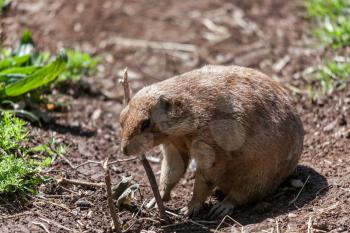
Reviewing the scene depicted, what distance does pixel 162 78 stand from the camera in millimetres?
9023

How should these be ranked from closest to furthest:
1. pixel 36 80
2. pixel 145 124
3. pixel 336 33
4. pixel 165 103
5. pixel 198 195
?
pixel 145 124, pixel 165 103, pixel 198 195, pixel 36 80, pixel 336 33

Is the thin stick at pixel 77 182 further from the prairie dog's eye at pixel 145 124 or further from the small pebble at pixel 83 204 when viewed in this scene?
the prairie dog's eye at pixel 145 124

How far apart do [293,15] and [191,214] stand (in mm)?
5751

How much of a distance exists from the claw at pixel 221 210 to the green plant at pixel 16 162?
1.47m

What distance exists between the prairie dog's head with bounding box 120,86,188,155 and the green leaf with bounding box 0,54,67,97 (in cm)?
172

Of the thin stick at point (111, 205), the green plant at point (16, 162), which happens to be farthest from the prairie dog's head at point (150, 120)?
the green plant at point (16, 162)

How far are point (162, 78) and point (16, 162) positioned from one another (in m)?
3.94

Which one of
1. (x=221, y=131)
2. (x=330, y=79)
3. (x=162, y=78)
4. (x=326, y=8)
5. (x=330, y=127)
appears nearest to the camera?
(x=221, y=131)

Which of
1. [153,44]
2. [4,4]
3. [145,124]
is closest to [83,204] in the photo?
[145,124]

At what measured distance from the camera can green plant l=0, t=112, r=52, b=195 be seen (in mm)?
5211

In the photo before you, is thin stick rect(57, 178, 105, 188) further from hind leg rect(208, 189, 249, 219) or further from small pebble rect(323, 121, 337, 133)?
small pebble rect(323, 121, 337, 133)

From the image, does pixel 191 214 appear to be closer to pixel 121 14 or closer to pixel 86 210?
pixel 86 210

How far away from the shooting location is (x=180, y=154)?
5918mm

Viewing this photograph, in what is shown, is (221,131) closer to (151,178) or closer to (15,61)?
(151,178)
